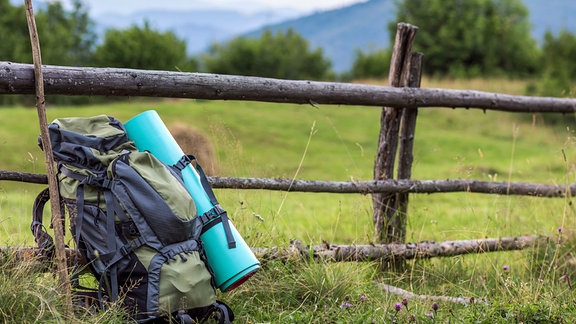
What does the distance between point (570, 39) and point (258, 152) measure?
12.0m

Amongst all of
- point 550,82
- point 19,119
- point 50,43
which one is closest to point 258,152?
point 19,119

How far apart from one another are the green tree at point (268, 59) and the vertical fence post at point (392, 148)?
27.3 m

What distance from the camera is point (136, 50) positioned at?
28703 millimetres

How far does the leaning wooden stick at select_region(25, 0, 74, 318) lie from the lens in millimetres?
2992

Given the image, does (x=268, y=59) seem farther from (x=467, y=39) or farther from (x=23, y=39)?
(x=23, y=39)

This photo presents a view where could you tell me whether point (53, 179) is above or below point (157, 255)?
above

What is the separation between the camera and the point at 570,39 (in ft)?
68.0

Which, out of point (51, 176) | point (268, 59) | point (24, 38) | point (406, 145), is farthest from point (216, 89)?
point (268, 59)

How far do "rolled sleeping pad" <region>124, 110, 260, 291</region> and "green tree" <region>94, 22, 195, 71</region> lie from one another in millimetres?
25418


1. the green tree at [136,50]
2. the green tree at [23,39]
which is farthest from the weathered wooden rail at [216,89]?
the green tree at [136,50]

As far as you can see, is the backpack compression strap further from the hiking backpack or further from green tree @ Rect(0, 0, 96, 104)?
green tree @ Rect(0, 0, 96, 104)

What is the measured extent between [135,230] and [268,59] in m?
30.5

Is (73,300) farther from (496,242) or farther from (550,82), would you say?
(550,82)

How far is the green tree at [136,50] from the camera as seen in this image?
93.6ft
